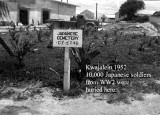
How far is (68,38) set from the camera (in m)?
5.17

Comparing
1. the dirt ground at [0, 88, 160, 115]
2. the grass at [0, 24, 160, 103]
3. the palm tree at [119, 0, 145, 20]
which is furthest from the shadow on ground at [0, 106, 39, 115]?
the palm tree at [119, 0, 145, 20]

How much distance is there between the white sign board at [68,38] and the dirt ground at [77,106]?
1075 mm

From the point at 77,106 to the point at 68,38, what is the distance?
1387mm

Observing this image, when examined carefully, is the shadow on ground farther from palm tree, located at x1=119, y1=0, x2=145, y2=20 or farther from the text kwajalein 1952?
palm tree, located at x1=119, y1=0, x2=145, y2=20

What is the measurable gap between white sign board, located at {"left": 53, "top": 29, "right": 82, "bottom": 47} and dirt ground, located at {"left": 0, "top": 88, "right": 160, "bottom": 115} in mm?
1075

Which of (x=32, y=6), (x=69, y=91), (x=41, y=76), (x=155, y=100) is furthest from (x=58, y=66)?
(x=32, y=6)

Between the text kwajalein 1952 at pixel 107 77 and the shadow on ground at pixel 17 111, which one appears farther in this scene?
the text kwajalein 1952 at pixel 107 77

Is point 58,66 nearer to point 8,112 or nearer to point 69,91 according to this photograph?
point 69,91

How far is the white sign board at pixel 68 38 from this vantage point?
5.17 metres

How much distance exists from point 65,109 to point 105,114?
28.3 inches

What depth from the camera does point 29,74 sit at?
6.11 m

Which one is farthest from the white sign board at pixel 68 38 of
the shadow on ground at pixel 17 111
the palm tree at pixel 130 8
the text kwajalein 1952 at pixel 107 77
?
the palm tree at pixel 130 8

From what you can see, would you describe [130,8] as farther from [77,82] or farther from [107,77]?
[77,82]

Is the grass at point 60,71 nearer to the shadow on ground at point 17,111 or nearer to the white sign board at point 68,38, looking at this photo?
the shadow on ground at point 17,111
